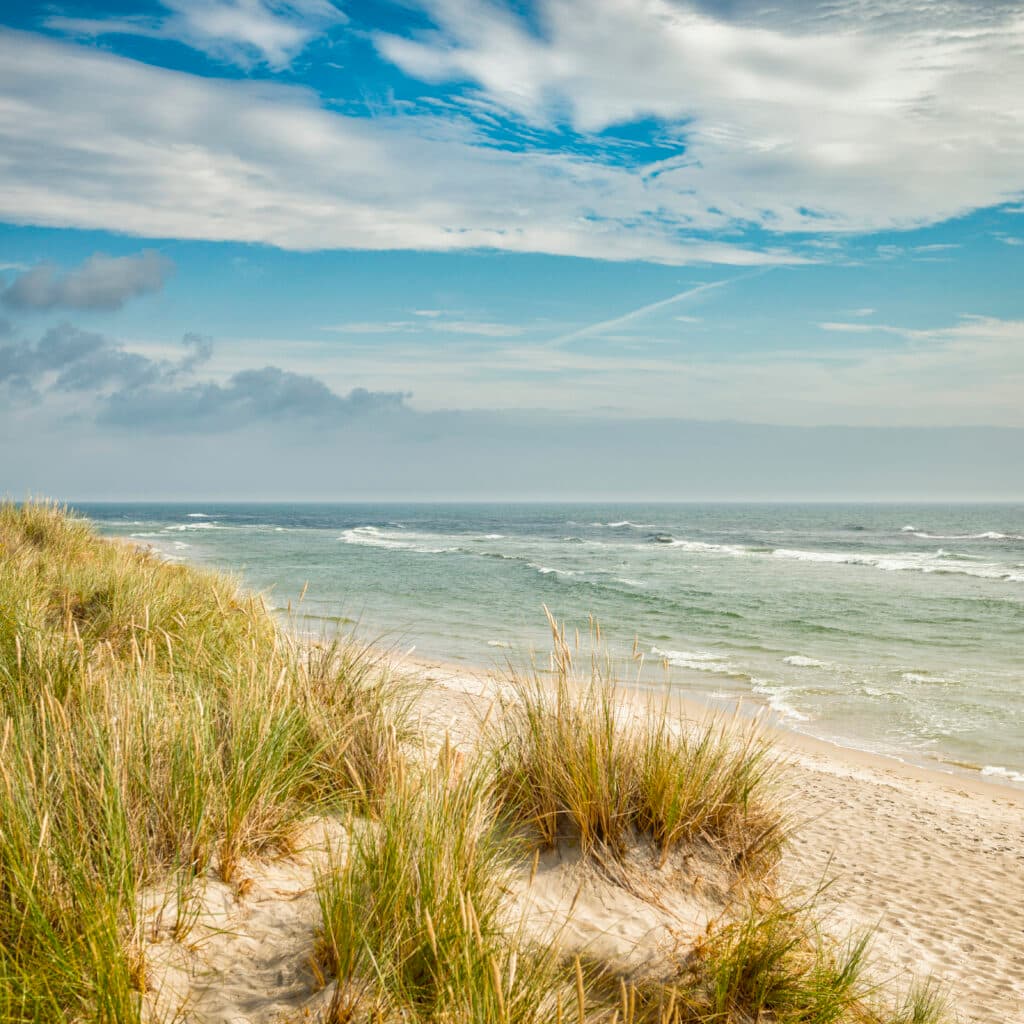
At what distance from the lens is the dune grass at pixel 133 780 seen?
100.0 inches

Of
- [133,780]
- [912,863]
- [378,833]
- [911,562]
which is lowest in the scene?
[912,863]

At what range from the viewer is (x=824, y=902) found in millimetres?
5098

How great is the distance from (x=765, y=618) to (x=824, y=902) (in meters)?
18.0

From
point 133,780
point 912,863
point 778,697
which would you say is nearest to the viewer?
point 133,780

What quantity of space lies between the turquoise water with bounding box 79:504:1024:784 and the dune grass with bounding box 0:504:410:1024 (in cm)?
146

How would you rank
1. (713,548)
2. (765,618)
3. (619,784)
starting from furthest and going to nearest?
(713,548), (765,618), (619,784)

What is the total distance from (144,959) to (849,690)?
1405cm

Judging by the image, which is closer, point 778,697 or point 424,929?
point 424,929

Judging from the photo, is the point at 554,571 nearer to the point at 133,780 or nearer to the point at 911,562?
the point at 911,562

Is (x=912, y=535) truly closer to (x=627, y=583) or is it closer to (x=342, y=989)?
(x=627, y=583)

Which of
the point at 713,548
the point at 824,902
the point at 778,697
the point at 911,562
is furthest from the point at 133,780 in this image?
the point at 713,548

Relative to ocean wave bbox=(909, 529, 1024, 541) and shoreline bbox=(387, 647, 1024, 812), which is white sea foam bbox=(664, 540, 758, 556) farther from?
shoreline bbox=(387, 647, 1024, 812)

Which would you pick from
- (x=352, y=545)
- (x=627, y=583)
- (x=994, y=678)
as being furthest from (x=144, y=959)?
(x=352, y=545)

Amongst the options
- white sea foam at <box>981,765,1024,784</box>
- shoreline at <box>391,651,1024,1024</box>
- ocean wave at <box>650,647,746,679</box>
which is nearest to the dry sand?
shoreline at <box>391,651,1024,1024</box>
